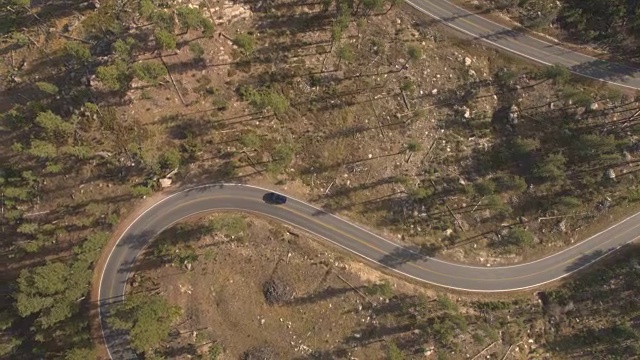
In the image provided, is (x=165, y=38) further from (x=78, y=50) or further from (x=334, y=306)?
(x=334, y=306)

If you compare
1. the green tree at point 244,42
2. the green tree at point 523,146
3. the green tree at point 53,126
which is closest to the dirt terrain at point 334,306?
the green tree at point 53,126


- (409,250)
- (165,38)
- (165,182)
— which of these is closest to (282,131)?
(165,182)

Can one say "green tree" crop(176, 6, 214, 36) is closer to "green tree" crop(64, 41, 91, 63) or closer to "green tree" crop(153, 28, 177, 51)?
"green tree" crop(153, 28, 177, 51)

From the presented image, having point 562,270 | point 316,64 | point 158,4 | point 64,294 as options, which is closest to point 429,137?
point 316,64

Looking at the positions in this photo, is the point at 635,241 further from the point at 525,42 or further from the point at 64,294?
the point at 64,294

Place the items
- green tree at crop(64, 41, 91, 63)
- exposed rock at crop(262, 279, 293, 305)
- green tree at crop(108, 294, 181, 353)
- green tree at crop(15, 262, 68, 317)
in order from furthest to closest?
exposed rock at crop(262, 279, 293, 305)
green tree at crop(64, 41, 91, 63)
green tree at crop(108, 294, 181, 353)
green tree at crop(15, 262, 68, 317)

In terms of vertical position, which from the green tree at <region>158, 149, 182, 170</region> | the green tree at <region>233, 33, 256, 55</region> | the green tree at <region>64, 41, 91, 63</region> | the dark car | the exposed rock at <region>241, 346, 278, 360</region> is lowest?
the exposed rock at <region>241, 346, 278, 360</region>

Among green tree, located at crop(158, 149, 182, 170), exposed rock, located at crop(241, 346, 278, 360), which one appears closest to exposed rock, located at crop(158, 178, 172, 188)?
green tree, located at crop(158, 149, 182, 170)

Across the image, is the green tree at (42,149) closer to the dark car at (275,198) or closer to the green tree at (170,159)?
the green tree at (170,159)
